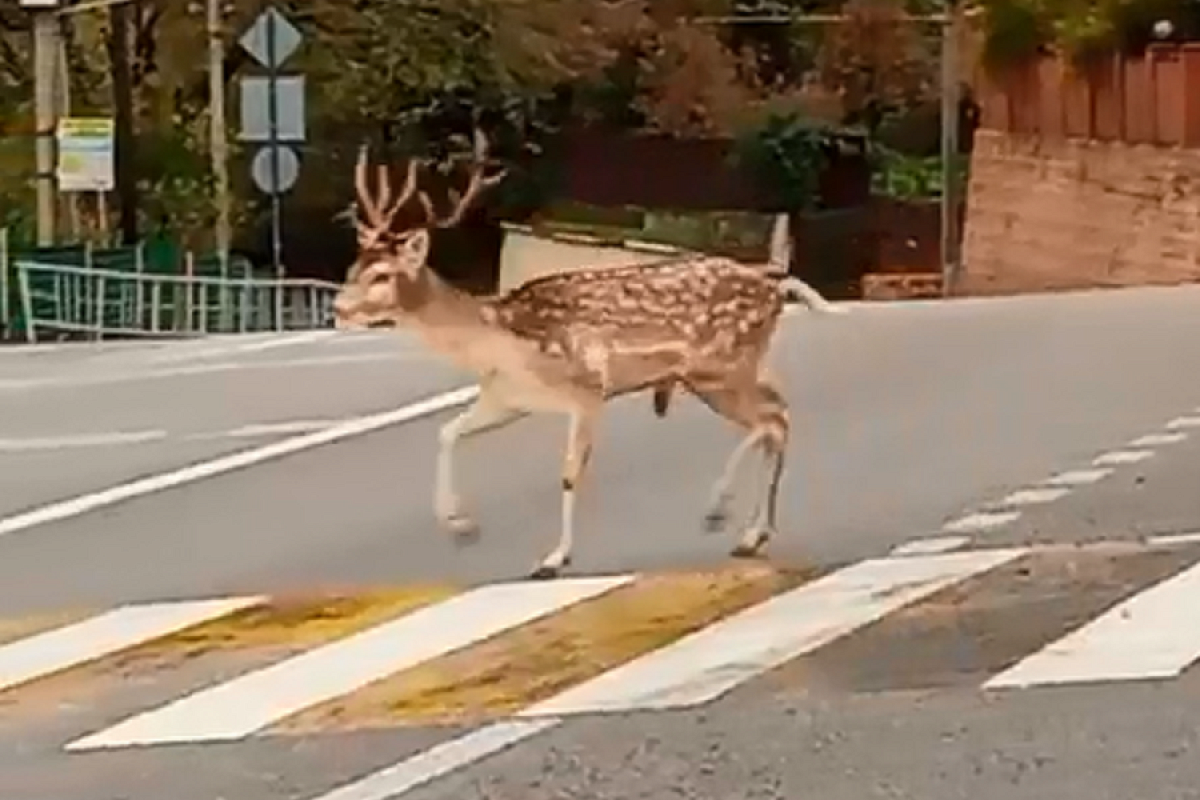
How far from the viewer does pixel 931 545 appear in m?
9.52

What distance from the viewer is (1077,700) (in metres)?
7.41

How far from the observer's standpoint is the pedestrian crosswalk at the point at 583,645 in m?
7.51

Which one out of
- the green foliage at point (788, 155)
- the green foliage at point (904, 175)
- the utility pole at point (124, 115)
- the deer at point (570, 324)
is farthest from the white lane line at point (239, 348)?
the green foliage at point (788, 155)

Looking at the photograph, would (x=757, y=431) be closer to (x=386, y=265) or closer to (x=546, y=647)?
(x=546, y=647)

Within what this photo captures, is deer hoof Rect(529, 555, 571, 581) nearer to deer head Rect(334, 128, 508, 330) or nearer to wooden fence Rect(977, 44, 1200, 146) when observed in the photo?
deer head Rect(334, 128, 508, 330)

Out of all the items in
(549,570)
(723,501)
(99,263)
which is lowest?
(99,263)

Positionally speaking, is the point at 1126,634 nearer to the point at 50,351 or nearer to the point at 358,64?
the point at 50,351

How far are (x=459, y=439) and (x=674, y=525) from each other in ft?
3.91

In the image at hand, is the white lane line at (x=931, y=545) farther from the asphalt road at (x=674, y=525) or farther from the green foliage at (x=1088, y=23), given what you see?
the green foliage at (x=1088, y=23)

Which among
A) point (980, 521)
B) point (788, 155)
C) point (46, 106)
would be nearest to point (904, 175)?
point (788, 155)

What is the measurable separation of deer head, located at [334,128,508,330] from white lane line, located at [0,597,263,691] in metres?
0.93

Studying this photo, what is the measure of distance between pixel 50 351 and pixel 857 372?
19.7 ft

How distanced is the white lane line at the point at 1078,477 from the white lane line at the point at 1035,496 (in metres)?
0.10

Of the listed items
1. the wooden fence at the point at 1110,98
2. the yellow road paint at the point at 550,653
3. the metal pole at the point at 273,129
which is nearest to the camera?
the yellow road paint at the point at 550,653
